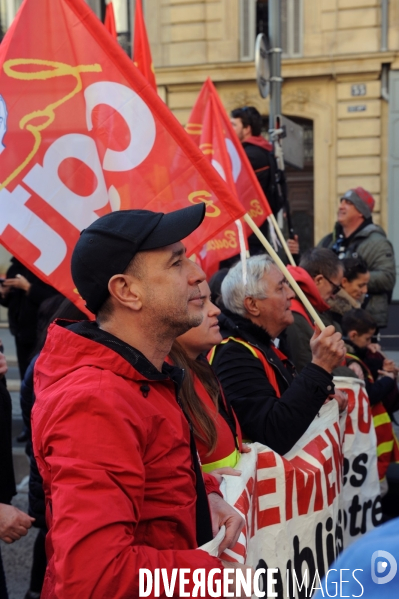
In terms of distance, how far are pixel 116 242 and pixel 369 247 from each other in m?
4.87

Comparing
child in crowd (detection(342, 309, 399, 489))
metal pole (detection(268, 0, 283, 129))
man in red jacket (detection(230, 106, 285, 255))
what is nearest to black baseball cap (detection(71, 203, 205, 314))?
child in crowd (detection(342, 309, 399, 489))

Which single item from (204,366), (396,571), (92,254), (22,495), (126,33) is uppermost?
(126,33)

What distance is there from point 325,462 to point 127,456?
1.54 m

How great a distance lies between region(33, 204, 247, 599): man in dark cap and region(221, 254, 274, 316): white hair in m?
1.33

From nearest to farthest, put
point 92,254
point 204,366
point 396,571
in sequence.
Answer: point 396,571
point 92,254
point 204,366

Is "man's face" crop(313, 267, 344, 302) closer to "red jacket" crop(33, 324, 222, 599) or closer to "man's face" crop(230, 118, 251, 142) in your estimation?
"man's face" crop(230, 118, 251, 142)

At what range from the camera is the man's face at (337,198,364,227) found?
21.3 feet

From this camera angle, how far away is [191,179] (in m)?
3.32

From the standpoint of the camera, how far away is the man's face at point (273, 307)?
3.33m

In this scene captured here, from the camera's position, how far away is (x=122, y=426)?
5.28ft

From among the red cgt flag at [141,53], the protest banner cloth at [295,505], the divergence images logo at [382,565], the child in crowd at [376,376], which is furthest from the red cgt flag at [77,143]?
the red cgt flag at [141,53]

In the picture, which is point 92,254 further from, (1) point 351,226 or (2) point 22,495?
(1) point 351,226

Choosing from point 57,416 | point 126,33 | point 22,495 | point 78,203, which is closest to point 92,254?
point 57,416

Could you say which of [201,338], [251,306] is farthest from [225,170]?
[201,338]
